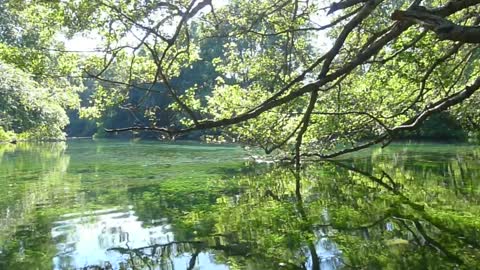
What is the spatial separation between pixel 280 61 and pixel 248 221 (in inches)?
169

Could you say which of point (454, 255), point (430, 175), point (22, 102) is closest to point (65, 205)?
point (454, 255)

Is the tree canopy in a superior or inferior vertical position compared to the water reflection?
superior

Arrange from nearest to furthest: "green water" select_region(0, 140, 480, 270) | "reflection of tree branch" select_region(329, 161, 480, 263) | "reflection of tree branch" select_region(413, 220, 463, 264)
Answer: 1. "reflection of tree branch" select_region(413, 220, 463, 264)
2. "reflection of tree branch" select_region(329, 161, 480, 263)
3. "green water" select_region(0, 140, 480, 270)

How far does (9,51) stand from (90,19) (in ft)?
4.83

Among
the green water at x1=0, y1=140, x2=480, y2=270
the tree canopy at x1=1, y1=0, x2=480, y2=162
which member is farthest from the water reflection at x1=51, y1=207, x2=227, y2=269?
the tree canopy at x1=1, y1=0, x2=480, y2=162

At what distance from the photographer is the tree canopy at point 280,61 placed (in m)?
6.53

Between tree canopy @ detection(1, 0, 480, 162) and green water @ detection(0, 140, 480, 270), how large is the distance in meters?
1.36

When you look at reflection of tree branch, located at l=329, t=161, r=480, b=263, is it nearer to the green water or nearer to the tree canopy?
the green water

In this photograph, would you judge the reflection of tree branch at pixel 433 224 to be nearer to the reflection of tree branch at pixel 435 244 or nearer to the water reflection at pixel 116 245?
the reflection of tree branch at pixel 435 244

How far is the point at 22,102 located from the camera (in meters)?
34.6

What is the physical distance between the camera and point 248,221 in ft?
31.0

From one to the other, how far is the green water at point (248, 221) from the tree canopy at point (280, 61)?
4.46ft

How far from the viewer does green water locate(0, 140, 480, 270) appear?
6992mm

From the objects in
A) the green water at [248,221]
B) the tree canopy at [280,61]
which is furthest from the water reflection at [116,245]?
the tree canopy at [280,61]
